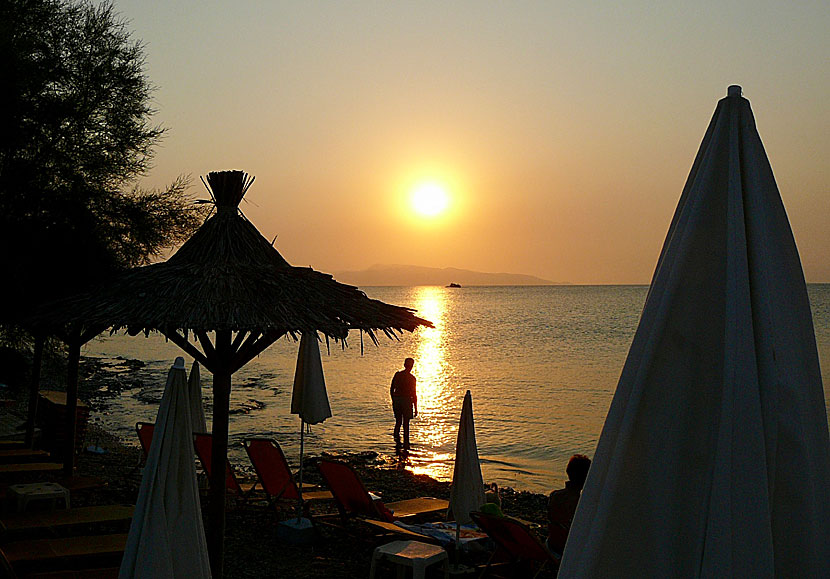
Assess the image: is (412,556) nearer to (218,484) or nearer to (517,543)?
(517,543)

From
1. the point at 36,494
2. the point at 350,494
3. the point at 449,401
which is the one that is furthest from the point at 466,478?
the point at 449,401

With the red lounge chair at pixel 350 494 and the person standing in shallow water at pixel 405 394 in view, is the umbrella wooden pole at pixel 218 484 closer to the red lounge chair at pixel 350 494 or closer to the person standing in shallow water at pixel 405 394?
the red lounge chair at pixel 350 494

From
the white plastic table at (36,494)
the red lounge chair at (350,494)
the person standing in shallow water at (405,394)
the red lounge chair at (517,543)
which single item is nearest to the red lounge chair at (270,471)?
the red lounge chair at (350,494)

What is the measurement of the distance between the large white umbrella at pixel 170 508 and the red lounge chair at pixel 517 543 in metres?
2.45

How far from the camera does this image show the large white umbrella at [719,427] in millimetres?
1877

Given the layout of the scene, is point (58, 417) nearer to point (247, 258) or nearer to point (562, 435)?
point (247, 258)

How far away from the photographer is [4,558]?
16.7ft

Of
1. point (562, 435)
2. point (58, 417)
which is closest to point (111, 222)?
point (58, 417)

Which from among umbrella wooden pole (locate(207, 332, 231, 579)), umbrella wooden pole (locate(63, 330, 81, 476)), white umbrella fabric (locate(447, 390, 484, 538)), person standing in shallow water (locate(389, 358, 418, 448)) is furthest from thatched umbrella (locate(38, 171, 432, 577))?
person standing in shallow water (locate(389, 358, 418, 448))

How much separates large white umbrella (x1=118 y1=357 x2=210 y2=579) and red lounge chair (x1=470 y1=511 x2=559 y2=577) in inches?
96.3

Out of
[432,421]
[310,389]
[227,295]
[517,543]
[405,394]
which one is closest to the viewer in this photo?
[517,543]

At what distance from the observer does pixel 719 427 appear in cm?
193

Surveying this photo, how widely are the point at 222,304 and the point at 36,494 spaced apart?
2994 millimetres

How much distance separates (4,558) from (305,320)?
112 inches
